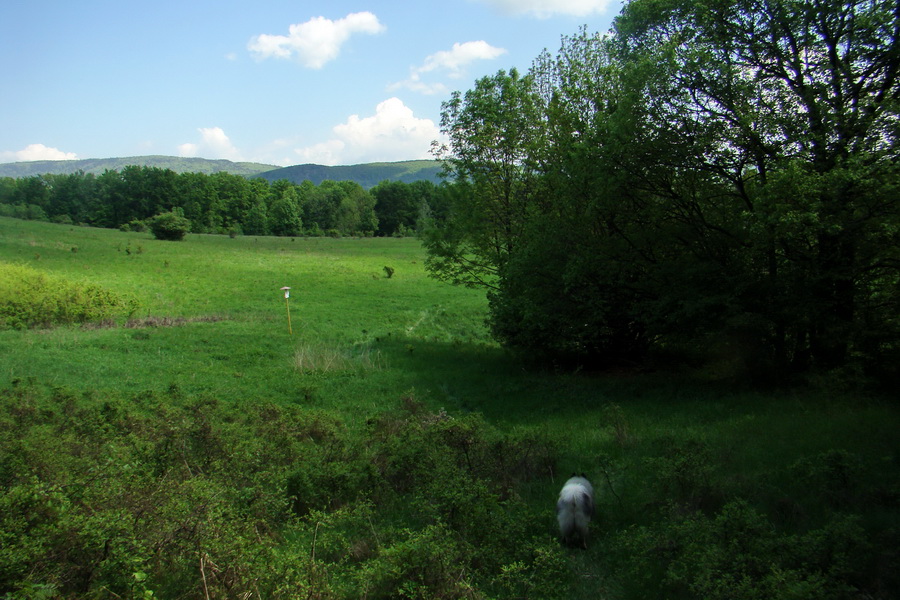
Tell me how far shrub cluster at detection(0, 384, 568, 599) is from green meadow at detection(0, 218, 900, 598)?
1.3 inches

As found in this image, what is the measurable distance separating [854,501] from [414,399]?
11.0 m

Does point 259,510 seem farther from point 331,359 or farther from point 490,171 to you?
point 490,171

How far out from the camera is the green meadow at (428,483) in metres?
5.02

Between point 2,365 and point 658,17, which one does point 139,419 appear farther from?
point 658,17

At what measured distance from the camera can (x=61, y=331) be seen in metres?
21.8

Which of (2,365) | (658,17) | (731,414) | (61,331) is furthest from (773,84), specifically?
(61,331)

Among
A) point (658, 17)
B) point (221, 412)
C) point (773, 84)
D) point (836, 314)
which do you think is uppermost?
point (658, 17)

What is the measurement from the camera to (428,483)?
307 inches

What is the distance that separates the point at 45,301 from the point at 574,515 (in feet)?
84.6

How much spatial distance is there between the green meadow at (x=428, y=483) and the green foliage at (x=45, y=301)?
4180 mm

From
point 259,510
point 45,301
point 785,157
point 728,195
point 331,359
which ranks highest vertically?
point 785,157

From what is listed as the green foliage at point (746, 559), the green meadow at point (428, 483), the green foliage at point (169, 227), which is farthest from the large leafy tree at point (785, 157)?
the green foliage at point (169, 227)

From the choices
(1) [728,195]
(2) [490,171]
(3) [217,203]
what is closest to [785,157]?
(1) [728,195]

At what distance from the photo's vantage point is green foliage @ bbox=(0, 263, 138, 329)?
74.3 feet
